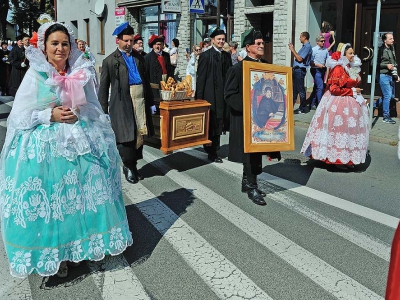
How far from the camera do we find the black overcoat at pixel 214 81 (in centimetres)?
788

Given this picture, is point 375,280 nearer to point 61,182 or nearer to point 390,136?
point 61,182

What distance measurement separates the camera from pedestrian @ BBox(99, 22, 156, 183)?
6.29 m

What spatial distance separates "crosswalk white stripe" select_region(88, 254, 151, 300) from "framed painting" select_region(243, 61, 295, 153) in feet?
6.90

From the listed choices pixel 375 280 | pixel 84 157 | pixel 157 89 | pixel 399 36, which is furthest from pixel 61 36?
pixel 399 36


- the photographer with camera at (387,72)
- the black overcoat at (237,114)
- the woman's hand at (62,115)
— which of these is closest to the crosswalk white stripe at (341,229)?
the black overcoat at (237,114)

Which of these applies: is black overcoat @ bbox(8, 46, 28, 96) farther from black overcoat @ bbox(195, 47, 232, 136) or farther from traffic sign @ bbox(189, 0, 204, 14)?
black overcoat @ bbox(195, 47, 232, 136)

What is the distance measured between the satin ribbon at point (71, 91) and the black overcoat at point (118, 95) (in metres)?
2.57

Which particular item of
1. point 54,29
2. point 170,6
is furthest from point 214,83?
point 170,6

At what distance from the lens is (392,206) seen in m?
5.75

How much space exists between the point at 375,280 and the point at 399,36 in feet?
36.2

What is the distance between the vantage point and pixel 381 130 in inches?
Answer: 412

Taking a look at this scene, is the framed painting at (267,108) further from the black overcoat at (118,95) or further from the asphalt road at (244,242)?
the black overcoat at (118,95)

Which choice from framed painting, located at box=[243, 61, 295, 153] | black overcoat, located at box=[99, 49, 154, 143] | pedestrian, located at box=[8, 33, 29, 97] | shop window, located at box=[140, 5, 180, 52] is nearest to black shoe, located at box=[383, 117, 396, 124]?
framed painting, located at box=[243, 61, 295, 153]

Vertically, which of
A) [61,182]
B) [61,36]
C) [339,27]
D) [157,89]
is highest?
[339,27]
